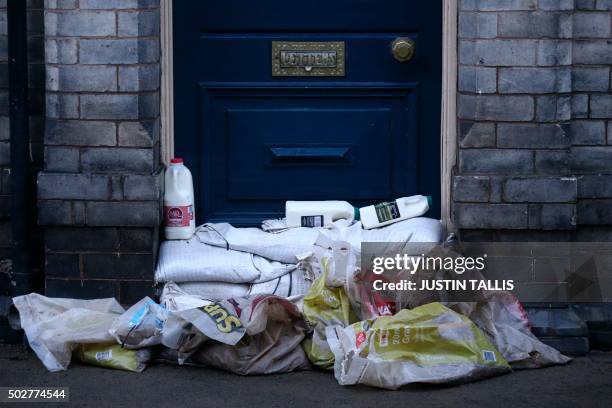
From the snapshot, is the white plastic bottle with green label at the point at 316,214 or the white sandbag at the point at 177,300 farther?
the white plastic bottle with green label at the point at 316,214

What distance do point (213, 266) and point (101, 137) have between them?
91cm

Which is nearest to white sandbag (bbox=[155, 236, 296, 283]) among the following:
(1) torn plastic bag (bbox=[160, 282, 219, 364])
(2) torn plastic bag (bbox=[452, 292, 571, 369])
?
(1) torn plastic bag (bbox=[160, 282, 219, 364])

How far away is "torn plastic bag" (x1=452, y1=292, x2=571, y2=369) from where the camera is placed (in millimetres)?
6520

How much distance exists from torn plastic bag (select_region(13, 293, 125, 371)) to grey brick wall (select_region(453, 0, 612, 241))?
1.95m

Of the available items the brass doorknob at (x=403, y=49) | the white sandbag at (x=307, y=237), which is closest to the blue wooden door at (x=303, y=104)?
the brass doorknob at (x=403, y=49)

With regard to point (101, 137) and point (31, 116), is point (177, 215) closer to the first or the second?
point (101, 137)

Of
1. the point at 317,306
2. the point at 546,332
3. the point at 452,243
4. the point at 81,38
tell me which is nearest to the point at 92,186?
the point at 81,38

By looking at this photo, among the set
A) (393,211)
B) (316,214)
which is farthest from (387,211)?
(316,214)

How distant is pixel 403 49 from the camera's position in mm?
7223

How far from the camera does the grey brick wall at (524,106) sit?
682cm

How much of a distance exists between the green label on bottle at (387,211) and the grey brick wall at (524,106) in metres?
0.41

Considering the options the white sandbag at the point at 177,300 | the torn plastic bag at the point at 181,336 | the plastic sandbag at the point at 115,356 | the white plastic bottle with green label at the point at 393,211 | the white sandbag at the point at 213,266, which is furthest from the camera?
the white plastic bottle with green label at the point at 393,211

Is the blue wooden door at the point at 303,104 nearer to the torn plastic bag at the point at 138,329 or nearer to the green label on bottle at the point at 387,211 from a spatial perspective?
the green label on bottle at the point at 387,211

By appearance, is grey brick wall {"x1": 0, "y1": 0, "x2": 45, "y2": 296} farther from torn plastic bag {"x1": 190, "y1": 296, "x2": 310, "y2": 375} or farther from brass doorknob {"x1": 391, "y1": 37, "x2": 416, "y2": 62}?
brass doorknob {"x1": 391, "y1": 37, "x2": 416, "y2": 62}
